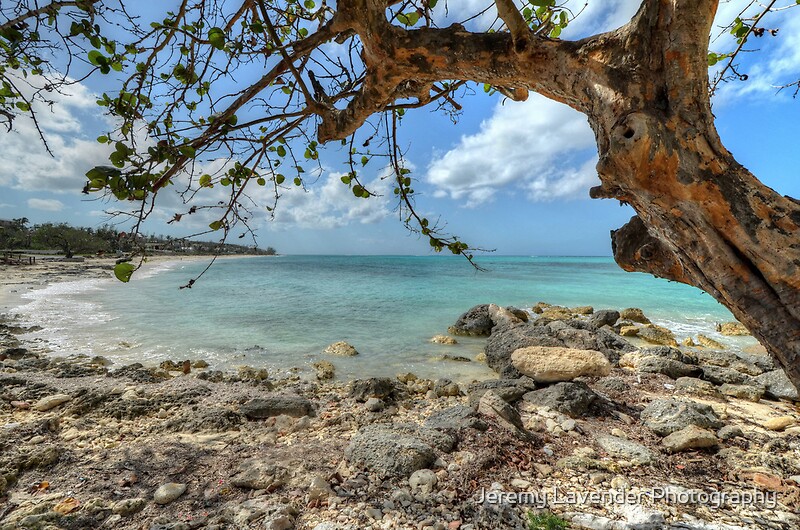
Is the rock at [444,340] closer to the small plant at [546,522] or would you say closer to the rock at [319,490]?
the rock at [319,490]

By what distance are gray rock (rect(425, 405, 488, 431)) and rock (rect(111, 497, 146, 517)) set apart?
239cm

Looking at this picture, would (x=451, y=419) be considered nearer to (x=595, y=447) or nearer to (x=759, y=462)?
(x=595, y=447)

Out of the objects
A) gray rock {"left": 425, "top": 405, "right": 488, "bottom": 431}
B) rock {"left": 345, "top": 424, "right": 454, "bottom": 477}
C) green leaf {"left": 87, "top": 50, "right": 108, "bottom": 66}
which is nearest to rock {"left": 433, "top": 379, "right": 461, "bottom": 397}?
gray rock {"left": 425, "top": 405, "right": 488, "bottom": 431}

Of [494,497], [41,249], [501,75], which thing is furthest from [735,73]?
[41,249]

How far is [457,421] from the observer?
11.9ft

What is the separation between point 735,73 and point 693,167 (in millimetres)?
2508

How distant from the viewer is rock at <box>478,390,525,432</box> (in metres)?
3.61

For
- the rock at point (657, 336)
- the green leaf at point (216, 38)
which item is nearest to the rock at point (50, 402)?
the green leaf at point (216, 38)

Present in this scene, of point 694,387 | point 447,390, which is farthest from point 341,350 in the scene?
point 694,387

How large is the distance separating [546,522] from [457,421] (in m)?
1.46

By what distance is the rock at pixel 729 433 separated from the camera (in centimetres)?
362

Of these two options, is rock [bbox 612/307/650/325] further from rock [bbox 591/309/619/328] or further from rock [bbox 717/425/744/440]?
rock [bbox 717/425/744/440]

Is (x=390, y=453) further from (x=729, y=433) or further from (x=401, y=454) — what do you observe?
(x=729, y=433)

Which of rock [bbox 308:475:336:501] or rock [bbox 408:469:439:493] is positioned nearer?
rock [bbox 308:475:336:501]
